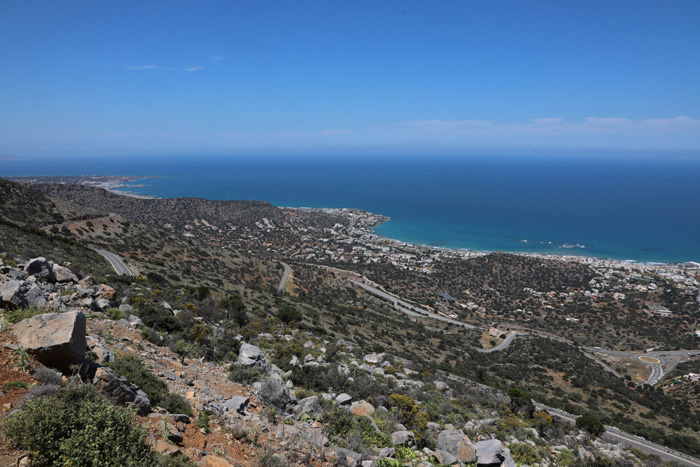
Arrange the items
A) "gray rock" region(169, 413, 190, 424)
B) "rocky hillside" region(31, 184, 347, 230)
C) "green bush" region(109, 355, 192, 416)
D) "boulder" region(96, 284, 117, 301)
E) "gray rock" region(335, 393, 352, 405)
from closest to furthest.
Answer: "gray rock" region(169, 413, 190, 424) → "green bush" region(109, 355, 192, 416) → "gray rock" region(335, 393, 352, 405) → "boulder" region(96, 284, 117, 301) → "rocky hillside" region(31, 184, 347, 230)

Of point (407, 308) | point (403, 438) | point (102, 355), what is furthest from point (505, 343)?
point (102, 355)

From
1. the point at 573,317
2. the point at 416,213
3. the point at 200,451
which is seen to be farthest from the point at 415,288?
the point at 416,213

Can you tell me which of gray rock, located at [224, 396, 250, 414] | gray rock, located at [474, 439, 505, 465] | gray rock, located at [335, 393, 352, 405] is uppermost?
gray rock, located at [224, 396, 250, 414]

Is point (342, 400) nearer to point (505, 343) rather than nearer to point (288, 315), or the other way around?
point (288, 315)

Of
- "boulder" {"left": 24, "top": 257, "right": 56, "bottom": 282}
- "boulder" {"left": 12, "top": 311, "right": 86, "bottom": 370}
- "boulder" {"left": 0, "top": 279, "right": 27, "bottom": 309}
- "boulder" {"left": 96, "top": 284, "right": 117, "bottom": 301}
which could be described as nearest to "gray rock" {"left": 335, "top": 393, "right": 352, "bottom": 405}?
"boulder" {"left": 12, "top": 311, "right": 86, "bottom": 370}

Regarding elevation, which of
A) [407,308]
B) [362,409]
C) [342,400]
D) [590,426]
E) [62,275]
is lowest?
[407,308]

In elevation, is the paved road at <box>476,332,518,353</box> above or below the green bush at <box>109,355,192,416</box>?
below

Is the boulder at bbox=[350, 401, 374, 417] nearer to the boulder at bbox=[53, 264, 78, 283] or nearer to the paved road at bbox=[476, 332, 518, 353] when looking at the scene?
the boulder at bbox=[53, 264, 78, 283]
